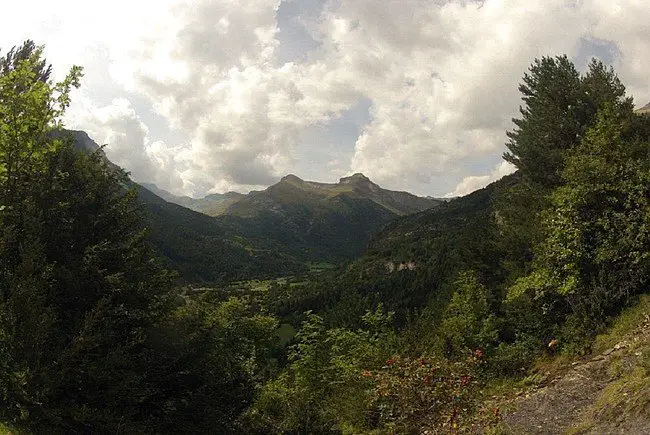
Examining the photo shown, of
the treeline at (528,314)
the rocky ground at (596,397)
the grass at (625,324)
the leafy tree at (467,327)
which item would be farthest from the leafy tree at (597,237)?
the leafy tree at (467,327)

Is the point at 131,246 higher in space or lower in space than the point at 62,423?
higher

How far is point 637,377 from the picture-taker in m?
8.06

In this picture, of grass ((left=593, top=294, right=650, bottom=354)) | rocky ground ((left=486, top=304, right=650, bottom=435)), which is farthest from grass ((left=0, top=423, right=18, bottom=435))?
grass ((left=593, top=294, right=650, bottom=354))

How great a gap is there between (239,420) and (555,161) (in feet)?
63.0

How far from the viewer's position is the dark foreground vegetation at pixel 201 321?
9242mm

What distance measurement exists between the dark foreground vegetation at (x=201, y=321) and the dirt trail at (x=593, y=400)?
1.26 meters

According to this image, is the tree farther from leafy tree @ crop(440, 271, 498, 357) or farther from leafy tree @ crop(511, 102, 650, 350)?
leafy tree @ crop(440, 271, 498, 357)

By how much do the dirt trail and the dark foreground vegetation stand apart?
1255 millimetres

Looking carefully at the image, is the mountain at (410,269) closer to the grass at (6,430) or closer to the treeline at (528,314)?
the treeline at (528,314)

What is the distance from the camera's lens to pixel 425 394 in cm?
966

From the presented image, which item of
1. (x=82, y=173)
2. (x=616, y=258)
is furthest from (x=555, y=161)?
(x=82, y=173)

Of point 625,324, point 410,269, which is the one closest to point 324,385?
point 625,324

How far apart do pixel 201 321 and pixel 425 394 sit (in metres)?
8.27

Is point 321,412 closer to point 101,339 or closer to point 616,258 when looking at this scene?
point 101,339
